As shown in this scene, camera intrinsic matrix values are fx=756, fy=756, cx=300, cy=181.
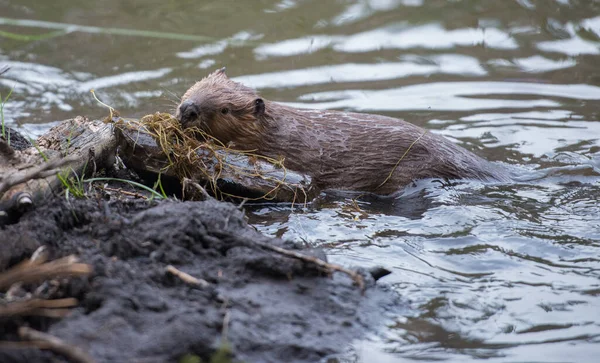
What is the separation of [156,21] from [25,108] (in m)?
2.95

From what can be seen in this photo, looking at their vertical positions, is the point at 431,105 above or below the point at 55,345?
below

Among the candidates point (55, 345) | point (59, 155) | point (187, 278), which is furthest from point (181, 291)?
point (59, 155)

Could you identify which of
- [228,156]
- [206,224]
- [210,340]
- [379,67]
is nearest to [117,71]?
[379,67]

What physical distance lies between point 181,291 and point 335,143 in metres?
3.32

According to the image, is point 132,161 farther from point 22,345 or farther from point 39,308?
point 22,345

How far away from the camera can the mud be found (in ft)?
11.4

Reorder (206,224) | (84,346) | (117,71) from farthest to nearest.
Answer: (117,71), (206,224), (84,346)

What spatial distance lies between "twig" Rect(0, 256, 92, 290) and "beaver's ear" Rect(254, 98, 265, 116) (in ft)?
10.6

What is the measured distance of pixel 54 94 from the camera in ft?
31.7

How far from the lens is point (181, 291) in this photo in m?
3.89

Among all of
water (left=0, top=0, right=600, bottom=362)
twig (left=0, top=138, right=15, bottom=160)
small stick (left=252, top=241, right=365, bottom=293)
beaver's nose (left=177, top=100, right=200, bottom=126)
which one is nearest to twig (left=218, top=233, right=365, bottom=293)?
small stick (left=252, top=241, right=365, bottom=293)

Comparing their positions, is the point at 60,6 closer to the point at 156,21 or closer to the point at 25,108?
the point at 156,21

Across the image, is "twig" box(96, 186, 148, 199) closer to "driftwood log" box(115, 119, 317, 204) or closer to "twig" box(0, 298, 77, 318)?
"driftwood log" box(115, 119, 317, 204)

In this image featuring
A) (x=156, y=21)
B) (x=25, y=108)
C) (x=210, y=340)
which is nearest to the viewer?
(x=210, y=340)
